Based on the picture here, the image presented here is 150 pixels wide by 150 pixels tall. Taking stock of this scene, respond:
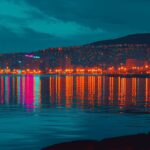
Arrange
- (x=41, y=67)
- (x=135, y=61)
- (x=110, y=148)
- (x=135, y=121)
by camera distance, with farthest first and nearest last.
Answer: (x=41, y=67)
(x=135, y=61)
(x=135, y=121)
(x=110, y=148)

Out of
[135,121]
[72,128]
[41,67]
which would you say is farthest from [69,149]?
[41,67]

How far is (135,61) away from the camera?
13812cm

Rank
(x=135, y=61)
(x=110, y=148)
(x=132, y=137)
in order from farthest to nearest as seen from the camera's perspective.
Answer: (x=135, y=61), (x=132, y=137), (x=110, y=148)

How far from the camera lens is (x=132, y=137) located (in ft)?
31.5

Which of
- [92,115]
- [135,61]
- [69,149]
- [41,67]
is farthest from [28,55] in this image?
[69,149]

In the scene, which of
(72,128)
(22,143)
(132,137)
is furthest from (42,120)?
(132,137)

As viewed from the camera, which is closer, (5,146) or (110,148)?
(110,148)

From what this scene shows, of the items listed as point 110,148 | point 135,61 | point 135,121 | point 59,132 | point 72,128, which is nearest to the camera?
point 110,148

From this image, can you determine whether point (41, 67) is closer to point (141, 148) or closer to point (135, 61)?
point (135, 61)

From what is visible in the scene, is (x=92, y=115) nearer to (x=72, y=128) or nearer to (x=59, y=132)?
(x=72, y=128)

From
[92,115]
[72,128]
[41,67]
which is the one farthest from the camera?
[41,67]

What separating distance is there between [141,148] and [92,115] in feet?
33.9

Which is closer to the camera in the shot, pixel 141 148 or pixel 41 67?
pixel 141 148

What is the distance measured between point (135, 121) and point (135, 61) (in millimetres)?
123035
